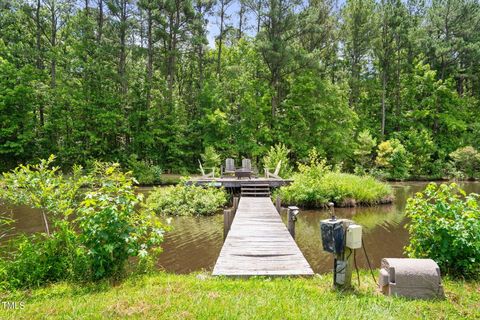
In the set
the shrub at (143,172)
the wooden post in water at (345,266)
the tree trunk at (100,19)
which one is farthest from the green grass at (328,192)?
the tree trunk at (100,19)

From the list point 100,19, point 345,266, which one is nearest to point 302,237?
point 345,266

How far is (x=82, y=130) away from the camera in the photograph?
21078 mm

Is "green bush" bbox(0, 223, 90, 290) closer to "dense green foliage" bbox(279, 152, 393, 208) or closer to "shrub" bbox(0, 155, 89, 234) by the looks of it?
"shrub" bbox(0, 155, 89, 234)

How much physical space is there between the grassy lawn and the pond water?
2.22 meters

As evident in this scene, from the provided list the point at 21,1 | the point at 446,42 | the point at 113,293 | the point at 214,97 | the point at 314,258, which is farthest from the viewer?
the point at 446,42

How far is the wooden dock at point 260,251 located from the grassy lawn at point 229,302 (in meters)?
0.60

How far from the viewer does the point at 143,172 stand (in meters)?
19.6

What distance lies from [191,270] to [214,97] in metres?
17.3

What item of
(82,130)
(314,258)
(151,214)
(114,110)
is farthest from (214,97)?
(151,214)

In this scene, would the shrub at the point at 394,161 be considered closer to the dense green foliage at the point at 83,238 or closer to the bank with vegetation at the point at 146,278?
the bank with vegetation at the point at 146,278

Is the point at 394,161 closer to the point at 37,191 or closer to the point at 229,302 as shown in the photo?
the point at 229,302

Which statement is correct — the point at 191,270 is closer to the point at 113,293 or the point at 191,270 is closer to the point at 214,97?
the point at 113,293

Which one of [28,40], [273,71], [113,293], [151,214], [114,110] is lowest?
[113,293]

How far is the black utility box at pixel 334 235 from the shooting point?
3.69 metres
